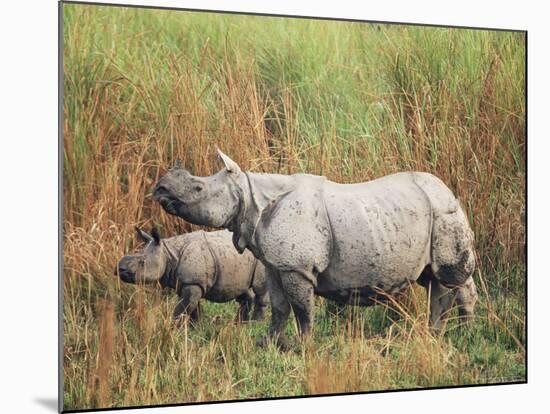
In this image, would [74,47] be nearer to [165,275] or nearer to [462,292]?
[165,275]

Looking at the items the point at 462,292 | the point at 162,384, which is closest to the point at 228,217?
the point at 162,384

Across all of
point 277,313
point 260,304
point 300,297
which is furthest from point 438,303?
point 260,304

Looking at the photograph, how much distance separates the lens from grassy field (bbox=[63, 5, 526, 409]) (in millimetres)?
9023

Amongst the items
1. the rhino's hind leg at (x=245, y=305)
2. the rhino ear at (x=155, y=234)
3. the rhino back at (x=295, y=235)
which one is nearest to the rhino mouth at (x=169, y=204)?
the rhino ear at (x=155, y=234)

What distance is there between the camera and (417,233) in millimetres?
9734

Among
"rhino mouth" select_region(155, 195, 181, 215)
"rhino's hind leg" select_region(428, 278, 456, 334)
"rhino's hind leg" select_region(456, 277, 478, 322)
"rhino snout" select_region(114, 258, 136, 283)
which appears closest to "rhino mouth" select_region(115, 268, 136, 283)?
"rhino snout" select_region(114, 258, 136, 283)

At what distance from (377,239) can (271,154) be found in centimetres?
97

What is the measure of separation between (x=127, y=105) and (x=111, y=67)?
11.0 inches

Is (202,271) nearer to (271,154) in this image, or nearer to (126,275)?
(126,275)

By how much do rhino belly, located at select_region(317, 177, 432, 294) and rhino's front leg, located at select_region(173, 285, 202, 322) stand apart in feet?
2.90

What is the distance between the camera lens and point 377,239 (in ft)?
31.5

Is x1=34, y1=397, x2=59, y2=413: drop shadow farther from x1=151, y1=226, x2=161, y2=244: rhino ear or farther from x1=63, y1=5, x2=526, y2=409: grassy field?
x1=151, y1=226, x2=161, y2=244: rhino ear

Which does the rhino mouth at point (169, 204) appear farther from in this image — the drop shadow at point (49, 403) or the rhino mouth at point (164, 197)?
the drop shadow at point (49, 403)

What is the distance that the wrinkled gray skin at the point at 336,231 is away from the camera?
9.28 m
